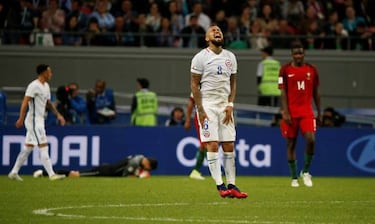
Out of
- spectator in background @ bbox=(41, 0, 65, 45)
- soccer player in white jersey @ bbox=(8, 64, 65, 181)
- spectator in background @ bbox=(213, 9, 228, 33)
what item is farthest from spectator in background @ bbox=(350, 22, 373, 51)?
soccer player in white jersey @ bbox=(8, 64, 65, 181)

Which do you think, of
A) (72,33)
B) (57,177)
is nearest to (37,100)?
(57,177)

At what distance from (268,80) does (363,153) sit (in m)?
3.70

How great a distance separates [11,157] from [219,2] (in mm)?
8396

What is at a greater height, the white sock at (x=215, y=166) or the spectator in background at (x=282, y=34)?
the spectator in background at (x=282, y=34)

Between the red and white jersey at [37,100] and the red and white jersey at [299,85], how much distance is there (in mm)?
4500

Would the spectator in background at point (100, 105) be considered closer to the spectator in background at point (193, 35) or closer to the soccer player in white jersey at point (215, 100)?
the spectator in background at point (193, 35)

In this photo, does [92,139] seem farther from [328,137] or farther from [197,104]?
[197,104]

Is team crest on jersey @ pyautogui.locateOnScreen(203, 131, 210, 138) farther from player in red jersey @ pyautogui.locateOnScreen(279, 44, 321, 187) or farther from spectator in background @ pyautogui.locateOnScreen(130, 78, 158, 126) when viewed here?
spectator in background @ pyautogui.locateOnScreen(130, 78, 158, 126)

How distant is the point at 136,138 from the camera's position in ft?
79.5

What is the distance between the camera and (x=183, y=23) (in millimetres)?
28734

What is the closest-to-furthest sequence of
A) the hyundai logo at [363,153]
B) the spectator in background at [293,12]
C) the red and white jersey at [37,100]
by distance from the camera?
1. the red and white jersey at [37,100]
2. the hyundai logo at [363,153]
3. the spectator in background at [293,12]

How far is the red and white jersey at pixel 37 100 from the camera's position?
65.1ft

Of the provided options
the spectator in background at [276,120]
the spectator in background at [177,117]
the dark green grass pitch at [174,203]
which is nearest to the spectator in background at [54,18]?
the spectator in background at [177,117]

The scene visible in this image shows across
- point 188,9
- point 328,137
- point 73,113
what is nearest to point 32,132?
point 73,113
